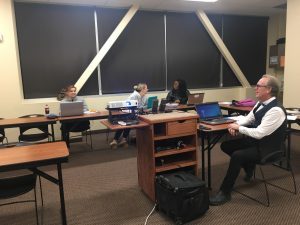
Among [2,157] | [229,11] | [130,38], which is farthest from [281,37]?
[2,157]

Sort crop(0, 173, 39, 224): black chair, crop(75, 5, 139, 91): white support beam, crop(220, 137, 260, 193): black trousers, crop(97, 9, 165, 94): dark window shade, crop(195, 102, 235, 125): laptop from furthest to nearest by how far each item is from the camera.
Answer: crop(97, 9, 165, 94): dark window shade → crop(75, 5, 139, 91): white support beam → crop(195, 102, 235, 125): laptop → crop(220, 137, 260, 193): black trousers → crop(0, 173, 39, 224): black chair

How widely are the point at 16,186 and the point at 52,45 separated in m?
4.06

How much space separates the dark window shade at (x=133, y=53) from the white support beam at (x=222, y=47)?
43.1 inches

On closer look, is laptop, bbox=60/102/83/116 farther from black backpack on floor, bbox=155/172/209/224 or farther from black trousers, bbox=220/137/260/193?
black trousers, bbox=220/137/260/193

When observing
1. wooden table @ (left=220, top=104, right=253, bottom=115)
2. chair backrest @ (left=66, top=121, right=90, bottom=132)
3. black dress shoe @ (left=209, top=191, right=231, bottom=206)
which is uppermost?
wooden table @ (left=220, top=104, right=253, bottom=115)

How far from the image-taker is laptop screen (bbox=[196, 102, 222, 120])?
128 inches

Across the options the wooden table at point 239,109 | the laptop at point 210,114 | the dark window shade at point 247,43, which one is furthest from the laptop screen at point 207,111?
the dark window shade at point 247,43

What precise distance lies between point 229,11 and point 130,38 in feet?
9.15

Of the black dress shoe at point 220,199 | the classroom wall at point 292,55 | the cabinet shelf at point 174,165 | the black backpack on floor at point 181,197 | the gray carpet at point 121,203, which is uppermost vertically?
the classroom wall at point 292,55

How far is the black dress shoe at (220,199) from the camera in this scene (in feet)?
8.86

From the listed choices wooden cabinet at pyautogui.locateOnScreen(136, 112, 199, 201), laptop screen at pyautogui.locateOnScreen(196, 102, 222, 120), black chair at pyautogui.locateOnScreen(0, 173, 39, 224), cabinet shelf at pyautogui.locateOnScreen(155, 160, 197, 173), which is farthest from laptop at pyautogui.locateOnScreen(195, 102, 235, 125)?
black chair at pyautogui.locateOnScreen(0, 173, 39, 224)

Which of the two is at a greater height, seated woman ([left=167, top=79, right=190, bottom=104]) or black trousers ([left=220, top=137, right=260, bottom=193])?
seated woman ([left=167, top=79, right=190, bottom=104])

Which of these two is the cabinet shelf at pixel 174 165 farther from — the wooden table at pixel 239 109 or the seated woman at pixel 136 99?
the seated woman at pixel 136 99

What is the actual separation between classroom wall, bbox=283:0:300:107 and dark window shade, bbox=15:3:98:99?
167 inches
